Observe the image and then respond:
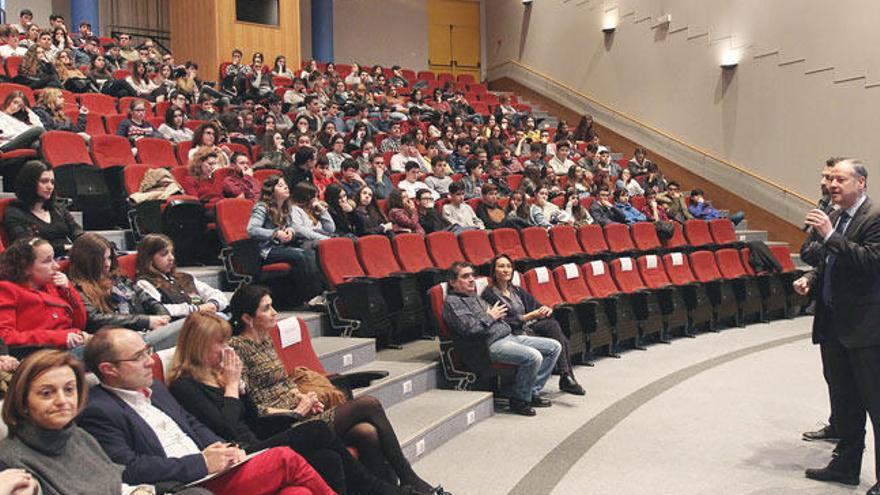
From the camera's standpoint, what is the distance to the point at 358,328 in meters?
4.44

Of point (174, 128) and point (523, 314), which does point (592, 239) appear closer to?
point (523, 314)

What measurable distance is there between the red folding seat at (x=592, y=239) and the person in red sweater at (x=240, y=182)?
276cm

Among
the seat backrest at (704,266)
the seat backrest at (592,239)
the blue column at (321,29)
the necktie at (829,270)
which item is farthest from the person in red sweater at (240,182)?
the blue column at (321,29)

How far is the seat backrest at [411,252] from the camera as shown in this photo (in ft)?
17.3

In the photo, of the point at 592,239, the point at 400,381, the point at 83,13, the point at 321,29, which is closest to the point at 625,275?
the point at 592,239

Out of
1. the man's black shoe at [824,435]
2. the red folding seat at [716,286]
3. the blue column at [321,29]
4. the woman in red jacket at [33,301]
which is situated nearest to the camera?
the woman in red jacket at [33,301]

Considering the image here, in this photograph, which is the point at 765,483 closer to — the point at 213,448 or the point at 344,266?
the point at 213,448

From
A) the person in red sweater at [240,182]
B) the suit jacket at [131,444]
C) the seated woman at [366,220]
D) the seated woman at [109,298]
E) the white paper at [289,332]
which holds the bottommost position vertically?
the suit jacket at [131,444]

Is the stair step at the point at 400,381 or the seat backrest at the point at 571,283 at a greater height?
the seat backrest at the point at 571,283

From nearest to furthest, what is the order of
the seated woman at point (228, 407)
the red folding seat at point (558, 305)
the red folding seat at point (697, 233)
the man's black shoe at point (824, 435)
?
the seated woman at point (228, 407), the man's black shoe at point (824, 435), the red folding seat at point (558, 305), the red folding seat at point (697, 233)

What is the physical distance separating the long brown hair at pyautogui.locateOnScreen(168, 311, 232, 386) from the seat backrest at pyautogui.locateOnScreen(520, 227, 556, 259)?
153 inches

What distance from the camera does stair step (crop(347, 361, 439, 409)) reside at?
3.69 meters

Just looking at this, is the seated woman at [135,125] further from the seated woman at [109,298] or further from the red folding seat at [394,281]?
the seated woman at [109,298]

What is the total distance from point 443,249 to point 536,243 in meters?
1.04
